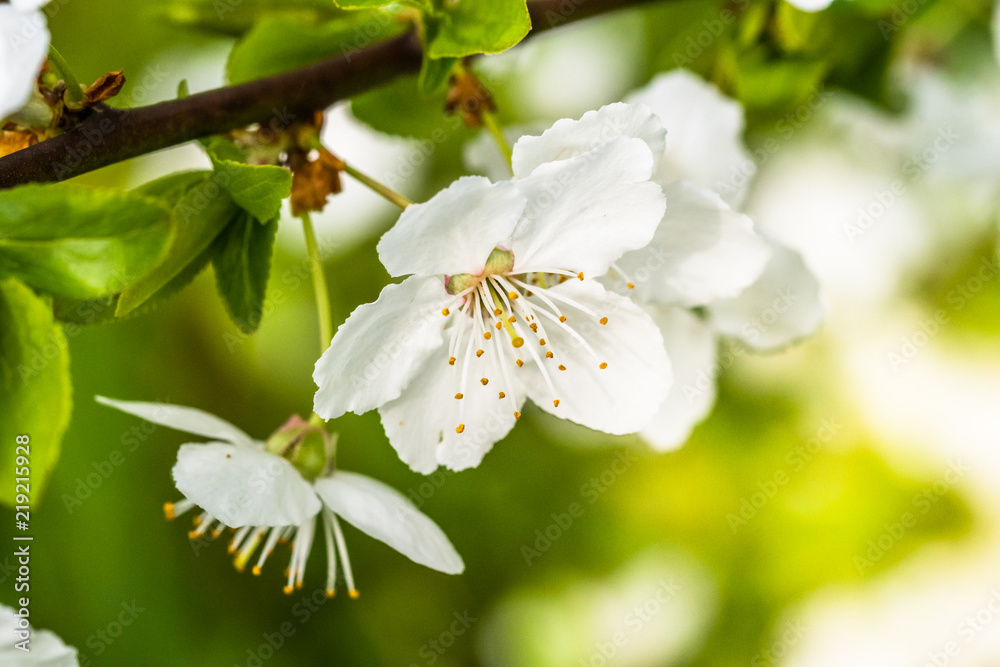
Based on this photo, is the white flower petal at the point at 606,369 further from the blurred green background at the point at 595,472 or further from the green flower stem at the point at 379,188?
the blurred green background at the point at 595,472

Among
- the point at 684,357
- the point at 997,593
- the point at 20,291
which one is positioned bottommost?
the point at 997,593

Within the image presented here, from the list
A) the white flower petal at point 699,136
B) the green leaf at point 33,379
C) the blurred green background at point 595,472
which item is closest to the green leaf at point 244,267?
the green leaf at point 33,379

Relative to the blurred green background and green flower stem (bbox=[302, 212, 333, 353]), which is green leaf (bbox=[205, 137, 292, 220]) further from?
the blurred green background

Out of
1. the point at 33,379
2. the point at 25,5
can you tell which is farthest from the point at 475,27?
the point at 33,379

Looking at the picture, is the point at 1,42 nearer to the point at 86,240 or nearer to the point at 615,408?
the point at 86,240

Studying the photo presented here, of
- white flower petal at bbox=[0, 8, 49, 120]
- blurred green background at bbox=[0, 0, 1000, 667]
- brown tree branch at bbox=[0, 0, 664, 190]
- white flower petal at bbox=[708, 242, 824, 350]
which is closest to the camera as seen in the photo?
white flower petal at bbox=[0, 8, 49, 120]

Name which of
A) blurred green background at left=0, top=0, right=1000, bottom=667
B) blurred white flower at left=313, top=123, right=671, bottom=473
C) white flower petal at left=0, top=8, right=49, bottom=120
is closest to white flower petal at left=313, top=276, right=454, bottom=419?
blurred white flower at left=313, top=123, right=671, bottom=473

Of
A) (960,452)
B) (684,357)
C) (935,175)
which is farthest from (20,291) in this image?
(960,452)

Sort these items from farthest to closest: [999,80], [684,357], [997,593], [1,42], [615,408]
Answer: [997,593] → [999,80] → [684,357] → [615,408] → [1,42]
